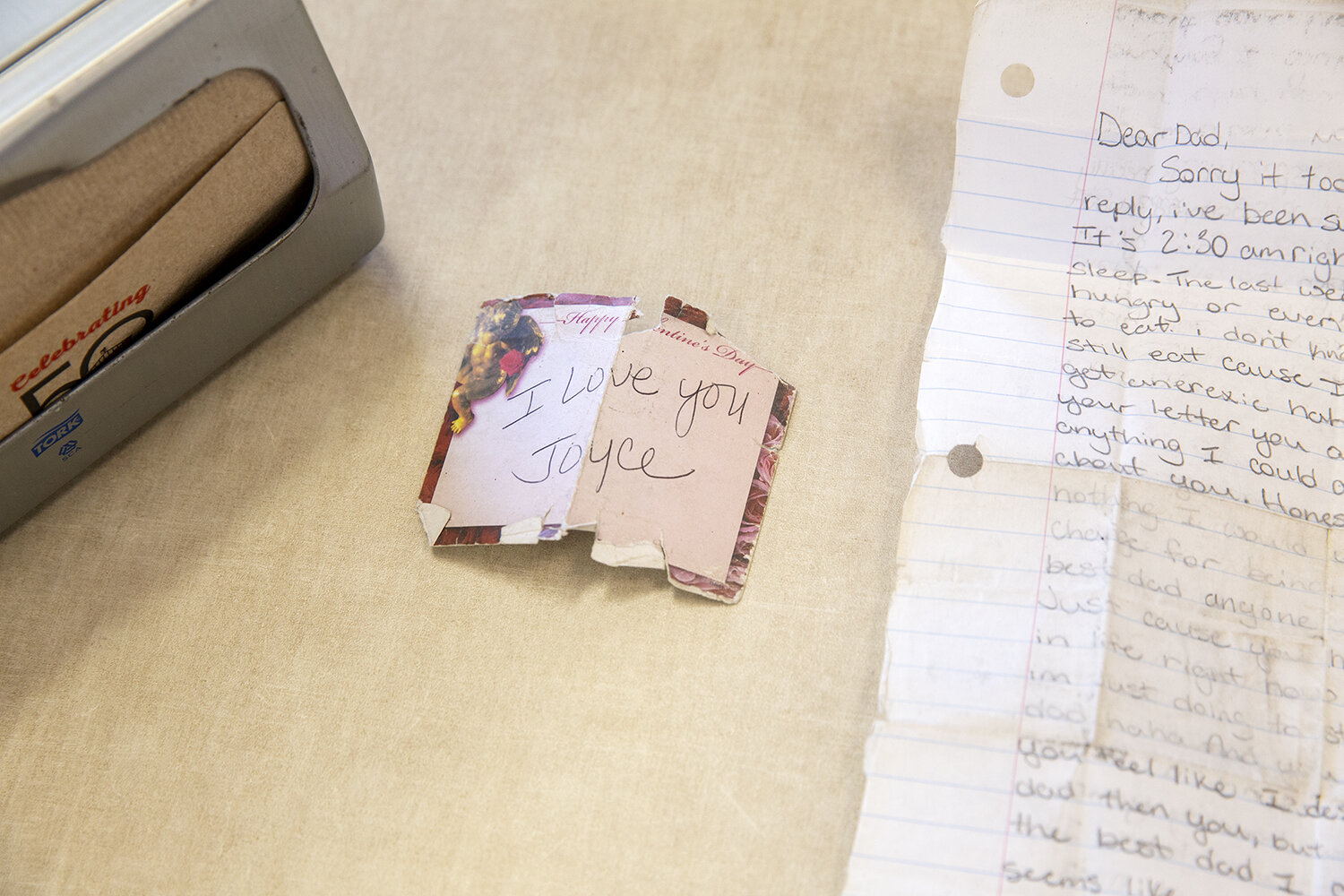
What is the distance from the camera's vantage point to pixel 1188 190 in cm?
64

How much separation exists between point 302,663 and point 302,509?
98 millimetres

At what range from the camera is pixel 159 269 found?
1.82 feet

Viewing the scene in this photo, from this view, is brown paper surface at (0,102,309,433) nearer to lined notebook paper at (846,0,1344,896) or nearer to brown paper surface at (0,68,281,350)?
brown paper surface at (0,68,281,350)

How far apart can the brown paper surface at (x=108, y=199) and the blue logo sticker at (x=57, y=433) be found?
0.24ft

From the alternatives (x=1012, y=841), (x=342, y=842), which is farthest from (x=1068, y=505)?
(x=342, y=842)

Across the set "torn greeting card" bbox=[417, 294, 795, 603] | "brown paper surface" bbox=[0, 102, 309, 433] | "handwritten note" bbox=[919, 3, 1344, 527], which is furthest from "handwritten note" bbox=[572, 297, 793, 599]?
A: "brown paper surface" bbox=[0, 102, 309, 433]

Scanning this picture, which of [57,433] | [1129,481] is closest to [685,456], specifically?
[1129,481]

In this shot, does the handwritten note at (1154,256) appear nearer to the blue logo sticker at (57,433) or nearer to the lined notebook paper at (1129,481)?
the lined notebook paper at (1129,481)

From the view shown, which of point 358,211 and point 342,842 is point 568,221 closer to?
point 358,211

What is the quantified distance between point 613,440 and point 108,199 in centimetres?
29

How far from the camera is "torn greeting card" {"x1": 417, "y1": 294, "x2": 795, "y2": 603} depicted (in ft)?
1.90

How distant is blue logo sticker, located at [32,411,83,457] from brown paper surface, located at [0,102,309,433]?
0.07ft

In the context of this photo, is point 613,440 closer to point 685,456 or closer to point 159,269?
point 685,456

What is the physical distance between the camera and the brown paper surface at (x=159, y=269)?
526 mm
